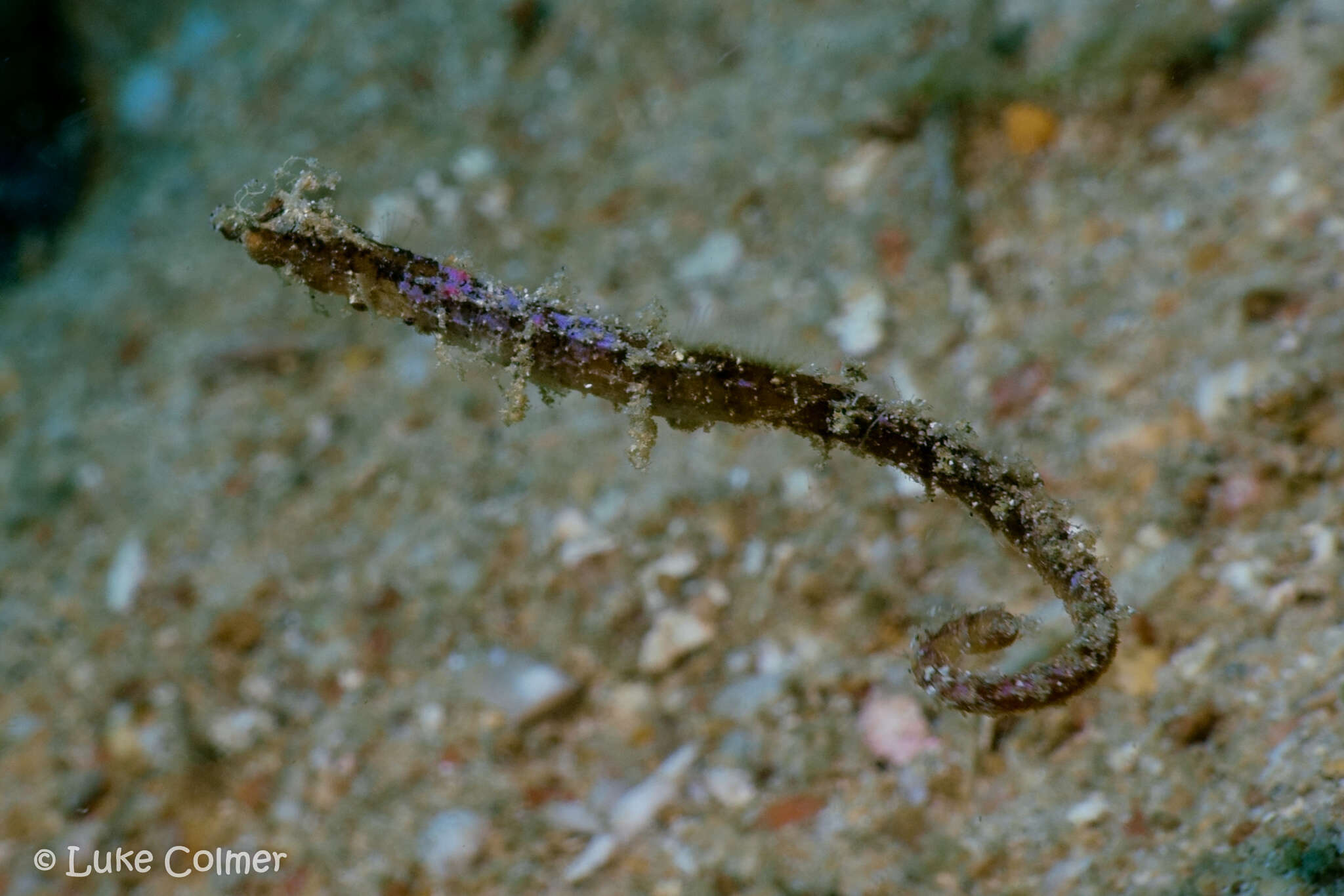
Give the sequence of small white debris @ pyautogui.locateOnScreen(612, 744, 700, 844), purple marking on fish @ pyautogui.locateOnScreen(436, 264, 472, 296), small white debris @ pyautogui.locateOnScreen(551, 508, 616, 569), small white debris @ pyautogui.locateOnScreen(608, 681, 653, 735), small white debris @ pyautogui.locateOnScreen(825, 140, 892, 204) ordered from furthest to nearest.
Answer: small white debris @ pyautogui.locateOnScreen(825, 140, 892, 204), small white debris @ pyautogui.locateOnScreen(551, 508, 616, 569), small white debris @ pyautogui.locateOnScreen(608, 681, 653, 735), small white debris @ pyautogui.locateOnScreen(612, 744, 700, 844), purple marking on fish @ pyautogui.locateOnScreen(436, 264, 472, 296)

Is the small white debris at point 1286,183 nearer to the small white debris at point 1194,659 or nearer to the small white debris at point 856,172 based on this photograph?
the small white debris at point 856,172

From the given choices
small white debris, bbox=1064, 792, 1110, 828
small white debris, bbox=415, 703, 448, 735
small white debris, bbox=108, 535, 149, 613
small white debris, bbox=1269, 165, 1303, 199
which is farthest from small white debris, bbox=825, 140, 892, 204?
small white debris, bbox=108, 535, 149, 613

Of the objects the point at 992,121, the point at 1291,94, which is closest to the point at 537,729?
the point at 992,121

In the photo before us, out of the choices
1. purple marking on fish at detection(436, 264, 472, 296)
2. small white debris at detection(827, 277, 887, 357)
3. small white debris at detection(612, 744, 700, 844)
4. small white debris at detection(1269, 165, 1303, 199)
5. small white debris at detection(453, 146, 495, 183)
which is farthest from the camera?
small white debris at detection(453, 146, 495, 183)

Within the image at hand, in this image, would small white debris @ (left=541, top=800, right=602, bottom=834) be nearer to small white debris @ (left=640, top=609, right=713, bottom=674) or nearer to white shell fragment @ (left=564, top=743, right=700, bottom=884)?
white shell fragment @ (left=564, top=743, right=700, bottom=884)

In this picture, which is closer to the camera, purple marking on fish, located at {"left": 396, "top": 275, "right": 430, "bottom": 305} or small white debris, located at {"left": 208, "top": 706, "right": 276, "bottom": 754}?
purple marking on fish, located at {"left": 396, "top": 275, "right": 430, "bottom": 305}

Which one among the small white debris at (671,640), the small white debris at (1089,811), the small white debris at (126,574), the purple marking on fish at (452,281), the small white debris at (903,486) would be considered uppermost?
the small white debris at (126,574)

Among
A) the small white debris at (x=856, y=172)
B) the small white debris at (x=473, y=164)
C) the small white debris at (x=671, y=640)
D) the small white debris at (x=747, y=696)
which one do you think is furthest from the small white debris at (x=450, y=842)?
the small white debris at (x=473, y=164)
